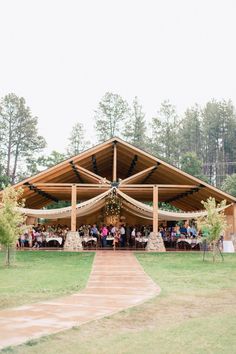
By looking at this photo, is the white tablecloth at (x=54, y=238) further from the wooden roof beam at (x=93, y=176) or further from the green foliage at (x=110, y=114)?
the green foliage at (x=110, y=114)

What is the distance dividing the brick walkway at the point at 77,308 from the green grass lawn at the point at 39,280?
34 centimetres

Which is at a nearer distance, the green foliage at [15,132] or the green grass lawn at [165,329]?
the green grass lawn at [165,329]

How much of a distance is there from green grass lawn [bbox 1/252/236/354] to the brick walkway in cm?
21

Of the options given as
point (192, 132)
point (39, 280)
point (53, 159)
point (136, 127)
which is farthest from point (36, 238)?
point (192, 132)

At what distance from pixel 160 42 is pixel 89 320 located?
9.06 metres

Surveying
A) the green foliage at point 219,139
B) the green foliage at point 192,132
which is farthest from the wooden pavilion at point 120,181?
the green foliage at point 192,132

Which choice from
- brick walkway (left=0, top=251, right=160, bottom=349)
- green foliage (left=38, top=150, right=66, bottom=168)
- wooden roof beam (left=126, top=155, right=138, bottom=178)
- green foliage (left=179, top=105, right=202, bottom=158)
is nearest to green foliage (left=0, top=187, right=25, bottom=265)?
brick walkway (left=0, top=251, right=160, bottom=349)

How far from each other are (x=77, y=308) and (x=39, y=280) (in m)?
3.07

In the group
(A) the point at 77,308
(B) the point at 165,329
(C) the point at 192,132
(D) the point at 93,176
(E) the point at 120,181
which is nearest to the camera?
(B) the point at 165,329

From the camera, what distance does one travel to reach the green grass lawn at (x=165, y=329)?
4344 millimetres

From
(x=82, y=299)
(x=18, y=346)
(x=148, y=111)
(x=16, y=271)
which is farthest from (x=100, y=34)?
(x=148, y=111)

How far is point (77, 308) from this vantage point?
6.25 m

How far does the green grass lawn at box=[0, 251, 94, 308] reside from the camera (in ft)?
23.7

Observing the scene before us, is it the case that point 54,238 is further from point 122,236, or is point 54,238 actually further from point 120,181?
point 120,181
